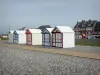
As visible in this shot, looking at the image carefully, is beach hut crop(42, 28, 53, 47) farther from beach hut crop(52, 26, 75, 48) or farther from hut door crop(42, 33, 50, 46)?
beach hut crop(52, 26, 75, 48)

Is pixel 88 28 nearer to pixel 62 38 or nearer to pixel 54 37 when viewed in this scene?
pixel 54 37

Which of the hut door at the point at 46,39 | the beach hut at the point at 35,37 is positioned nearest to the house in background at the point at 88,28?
the beach hut at the point at 35,37

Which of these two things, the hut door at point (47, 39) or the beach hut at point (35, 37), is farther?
the beach hut at point (35, 37)

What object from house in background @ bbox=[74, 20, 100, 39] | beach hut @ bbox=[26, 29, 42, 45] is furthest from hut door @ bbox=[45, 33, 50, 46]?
house in background @ bbox=[74, 20, 100, 39]

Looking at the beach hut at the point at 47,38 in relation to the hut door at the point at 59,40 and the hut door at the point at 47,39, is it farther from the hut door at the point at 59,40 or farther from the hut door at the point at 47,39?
the hut door at the point at 59,40

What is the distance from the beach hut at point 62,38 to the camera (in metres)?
27.3

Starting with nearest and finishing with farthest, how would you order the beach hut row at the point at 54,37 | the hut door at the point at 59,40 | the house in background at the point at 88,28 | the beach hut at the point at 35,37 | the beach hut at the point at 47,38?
the beach hut row at the point at 54,37
the hut door at the point at 59,40
the beach hut at the point at 47,38
the beach hut at the point at 35,37
the house in background at the point at 88,28

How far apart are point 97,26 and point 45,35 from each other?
181 feet

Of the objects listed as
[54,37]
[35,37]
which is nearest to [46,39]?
[54,37]

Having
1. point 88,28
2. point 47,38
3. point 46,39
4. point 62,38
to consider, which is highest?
point 88,28

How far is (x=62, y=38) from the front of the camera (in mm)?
27266

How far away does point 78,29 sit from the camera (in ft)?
302

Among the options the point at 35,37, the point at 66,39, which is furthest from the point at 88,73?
the point at 35,37

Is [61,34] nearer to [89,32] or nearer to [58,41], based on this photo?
[58,41]
